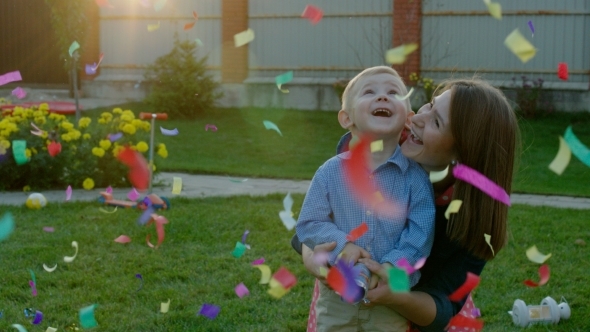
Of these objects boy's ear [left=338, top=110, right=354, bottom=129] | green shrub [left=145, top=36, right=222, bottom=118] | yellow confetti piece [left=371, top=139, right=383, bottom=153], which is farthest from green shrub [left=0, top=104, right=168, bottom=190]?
green shrub [left=145, top=36, right=222, bottom=118]

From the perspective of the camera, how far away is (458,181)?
7.32 feet

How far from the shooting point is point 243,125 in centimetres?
1248

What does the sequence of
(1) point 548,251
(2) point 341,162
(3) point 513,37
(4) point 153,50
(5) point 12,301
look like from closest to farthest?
(3) point 513,37 → (2) point 341,162 → (5) point 12,301 → (1) point 548,251 → (4) point 153,50

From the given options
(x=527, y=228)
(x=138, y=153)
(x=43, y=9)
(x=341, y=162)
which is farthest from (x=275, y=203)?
(x=43, y=9)

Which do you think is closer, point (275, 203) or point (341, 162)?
point (341, 162)

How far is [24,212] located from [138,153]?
1425 mm

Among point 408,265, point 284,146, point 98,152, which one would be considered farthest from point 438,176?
point 284,146

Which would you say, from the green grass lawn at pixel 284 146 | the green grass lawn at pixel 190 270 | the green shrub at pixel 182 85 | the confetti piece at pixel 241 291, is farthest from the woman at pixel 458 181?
the green shrub at pixel 182 85

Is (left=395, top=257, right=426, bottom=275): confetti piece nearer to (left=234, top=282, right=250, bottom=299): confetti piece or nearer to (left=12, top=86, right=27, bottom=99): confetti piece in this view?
(left=234, top=282, right=250, bottom=299): confetti piece

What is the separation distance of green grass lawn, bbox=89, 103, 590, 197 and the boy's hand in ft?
15.7

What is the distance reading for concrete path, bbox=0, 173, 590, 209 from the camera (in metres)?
6.64

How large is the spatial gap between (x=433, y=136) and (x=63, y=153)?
5.26 meters

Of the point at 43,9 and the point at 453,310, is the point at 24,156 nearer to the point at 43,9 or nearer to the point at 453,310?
the point at 453,310

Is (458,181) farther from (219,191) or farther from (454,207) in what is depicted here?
(219,191)
